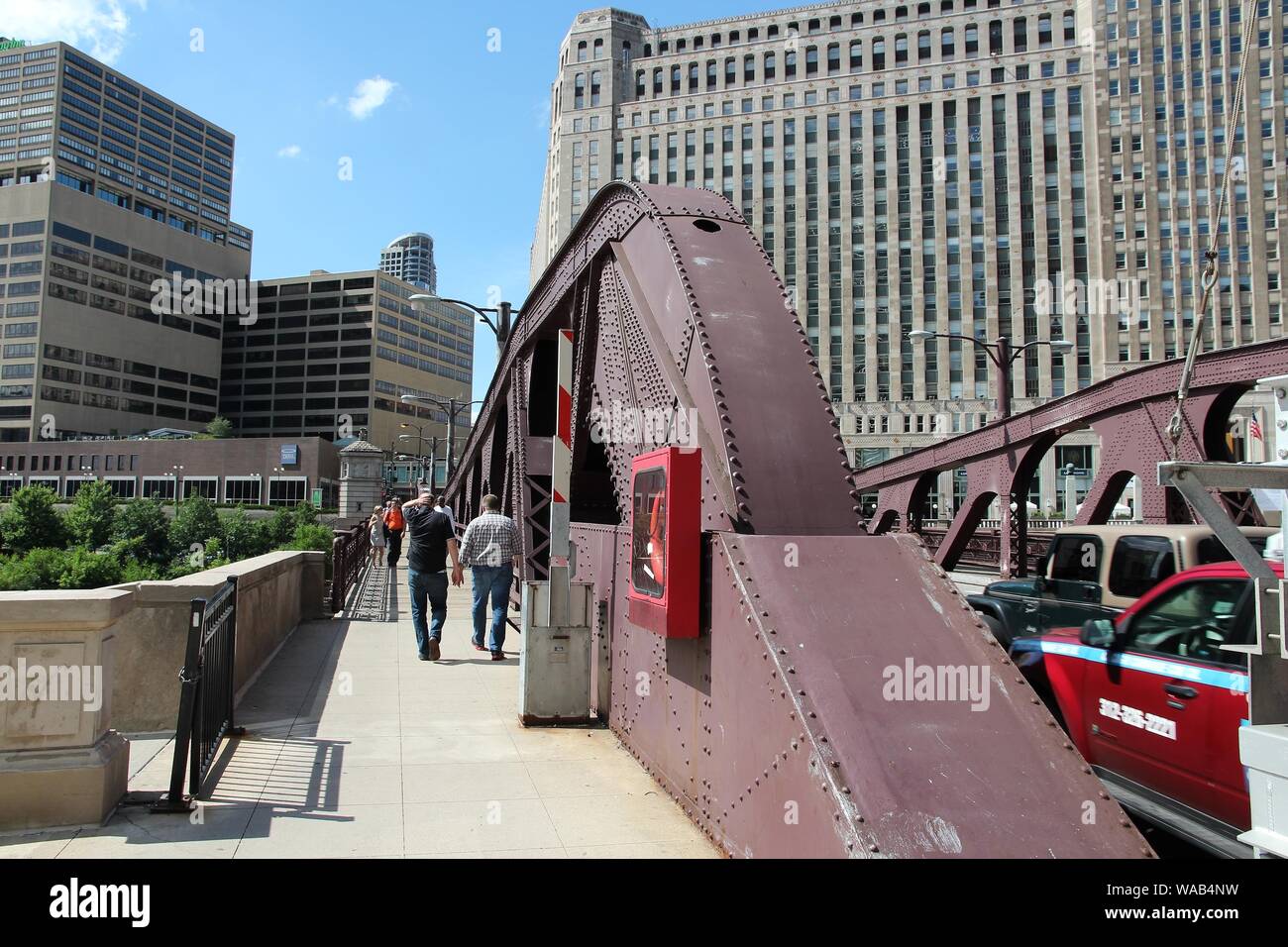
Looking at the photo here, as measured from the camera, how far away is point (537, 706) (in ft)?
20.7

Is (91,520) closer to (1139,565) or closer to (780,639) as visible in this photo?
(1139,565)

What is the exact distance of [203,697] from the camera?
471cm

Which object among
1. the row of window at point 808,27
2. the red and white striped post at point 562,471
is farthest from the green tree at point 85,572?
the row of window at point 808,27

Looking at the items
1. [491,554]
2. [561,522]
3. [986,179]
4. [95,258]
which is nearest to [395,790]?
[561,522]

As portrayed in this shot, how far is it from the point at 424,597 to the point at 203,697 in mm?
4772

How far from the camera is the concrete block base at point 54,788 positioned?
3.99 meters

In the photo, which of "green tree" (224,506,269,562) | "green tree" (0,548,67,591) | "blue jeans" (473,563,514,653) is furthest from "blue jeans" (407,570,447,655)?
"green tree" (224,506,269,562)

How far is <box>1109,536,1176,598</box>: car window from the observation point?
8.37m

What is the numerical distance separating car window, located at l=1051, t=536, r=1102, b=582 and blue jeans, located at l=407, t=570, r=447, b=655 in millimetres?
6863

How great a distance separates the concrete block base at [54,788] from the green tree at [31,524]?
2255 inches

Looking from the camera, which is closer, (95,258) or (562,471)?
(562,471)

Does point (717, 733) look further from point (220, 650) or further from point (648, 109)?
point (648, 109)

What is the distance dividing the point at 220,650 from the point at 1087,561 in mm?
8771
